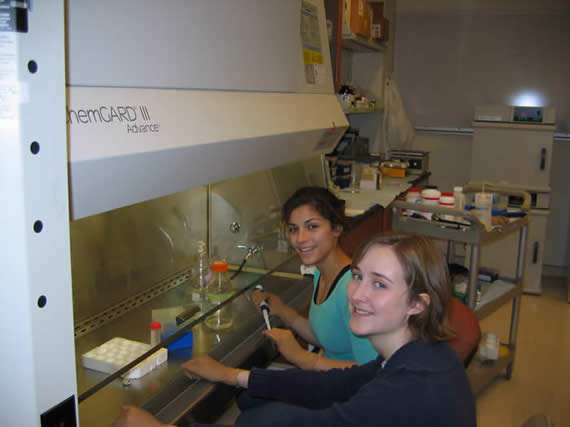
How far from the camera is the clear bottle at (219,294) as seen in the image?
153cm

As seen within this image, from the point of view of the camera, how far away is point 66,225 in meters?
0.72

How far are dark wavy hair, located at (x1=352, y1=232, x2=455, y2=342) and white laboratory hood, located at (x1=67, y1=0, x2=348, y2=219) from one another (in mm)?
459

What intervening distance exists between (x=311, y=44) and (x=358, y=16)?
6.28 ft

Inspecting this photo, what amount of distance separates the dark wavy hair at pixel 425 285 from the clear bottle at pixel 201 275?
24.6 inches

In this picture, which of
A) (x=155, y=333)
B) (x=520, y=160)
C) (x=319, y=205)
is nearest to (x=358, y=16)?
(x=520, y=160)

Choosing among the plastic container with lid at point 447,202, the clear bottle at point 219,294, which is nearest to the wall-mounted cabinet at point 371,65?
the plastic container with lid at point 447,202

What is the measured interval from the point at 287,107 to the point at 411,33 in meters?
4.10

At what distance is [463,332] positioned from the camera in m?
1.45

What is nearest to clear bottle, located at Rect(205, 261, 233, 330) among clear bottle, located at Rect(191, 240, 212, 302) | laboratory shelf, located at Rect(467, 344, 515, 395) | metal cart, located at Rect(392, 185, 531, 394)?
clear bottle, located at Rect(191, 240, 212, 302)

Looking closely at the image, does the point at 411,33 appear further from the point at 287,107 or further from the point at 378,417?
the point at 378,417

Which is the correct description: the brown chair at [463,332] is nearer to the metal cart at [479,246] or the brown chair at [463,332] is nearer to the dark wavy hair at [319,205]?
the dark wavy hair at [319,205]

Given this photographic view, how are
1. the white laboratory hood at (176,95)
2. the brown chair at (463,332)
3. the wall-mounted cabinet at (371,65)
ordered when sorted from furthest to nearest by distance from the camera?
the wall-mounted cabinet at (371,65)
the brown chair at (463,332)
the white laboratory hood at (176,95)

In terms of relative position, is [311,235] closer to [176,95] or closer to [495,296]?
[176,95]

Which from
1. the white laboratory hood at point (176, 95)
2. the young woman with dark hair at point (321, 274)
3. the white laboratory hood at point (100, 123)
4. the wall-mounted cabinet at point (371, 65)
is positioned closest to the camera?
the white laboratory hood at point (100, 123)
